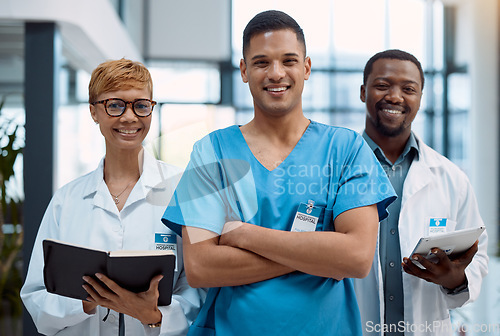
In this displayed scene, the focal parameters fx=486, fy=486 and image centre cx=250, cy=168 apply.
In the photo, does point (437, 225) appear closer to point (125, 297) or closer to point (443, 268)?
point (443, 268)

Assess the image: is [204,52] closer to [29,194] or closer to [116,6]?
[29,194]

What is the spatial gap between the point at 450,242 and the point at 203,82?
4.46ft

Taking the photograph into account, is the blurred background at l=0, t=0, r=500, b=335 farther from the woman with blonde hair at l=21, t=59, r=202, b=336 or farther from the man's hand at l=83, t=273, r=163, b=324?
the man's hand at l=83, t=273, r=163, b=324

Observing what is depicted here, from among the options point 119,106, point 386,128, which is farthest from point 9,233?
point 386,128

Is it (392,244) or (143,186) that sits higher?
(143,186)

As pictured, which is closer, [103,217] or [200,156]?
[200,156]

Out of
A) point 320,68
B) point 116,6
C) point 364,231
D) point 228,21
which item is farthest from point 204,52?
point 116,6

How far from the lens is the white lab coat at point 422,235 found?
1502 mm

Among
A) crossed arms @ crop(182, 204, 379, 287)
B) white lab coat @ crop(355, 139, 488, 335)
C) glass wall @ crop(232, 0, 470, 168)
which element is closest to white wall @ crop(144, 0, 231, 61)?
glass wall @ crop(232, 0, 470, 168)

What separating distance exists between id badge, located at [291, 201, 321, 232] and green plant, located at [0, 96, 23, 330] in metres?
1.73

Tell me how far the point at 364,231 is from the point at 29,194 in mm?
1901

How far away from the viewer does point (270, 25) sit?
1.21 m

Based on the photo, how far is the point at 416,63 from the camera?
1.61m

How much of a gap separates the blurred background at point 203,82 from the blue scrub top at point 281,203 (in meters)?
0.41
